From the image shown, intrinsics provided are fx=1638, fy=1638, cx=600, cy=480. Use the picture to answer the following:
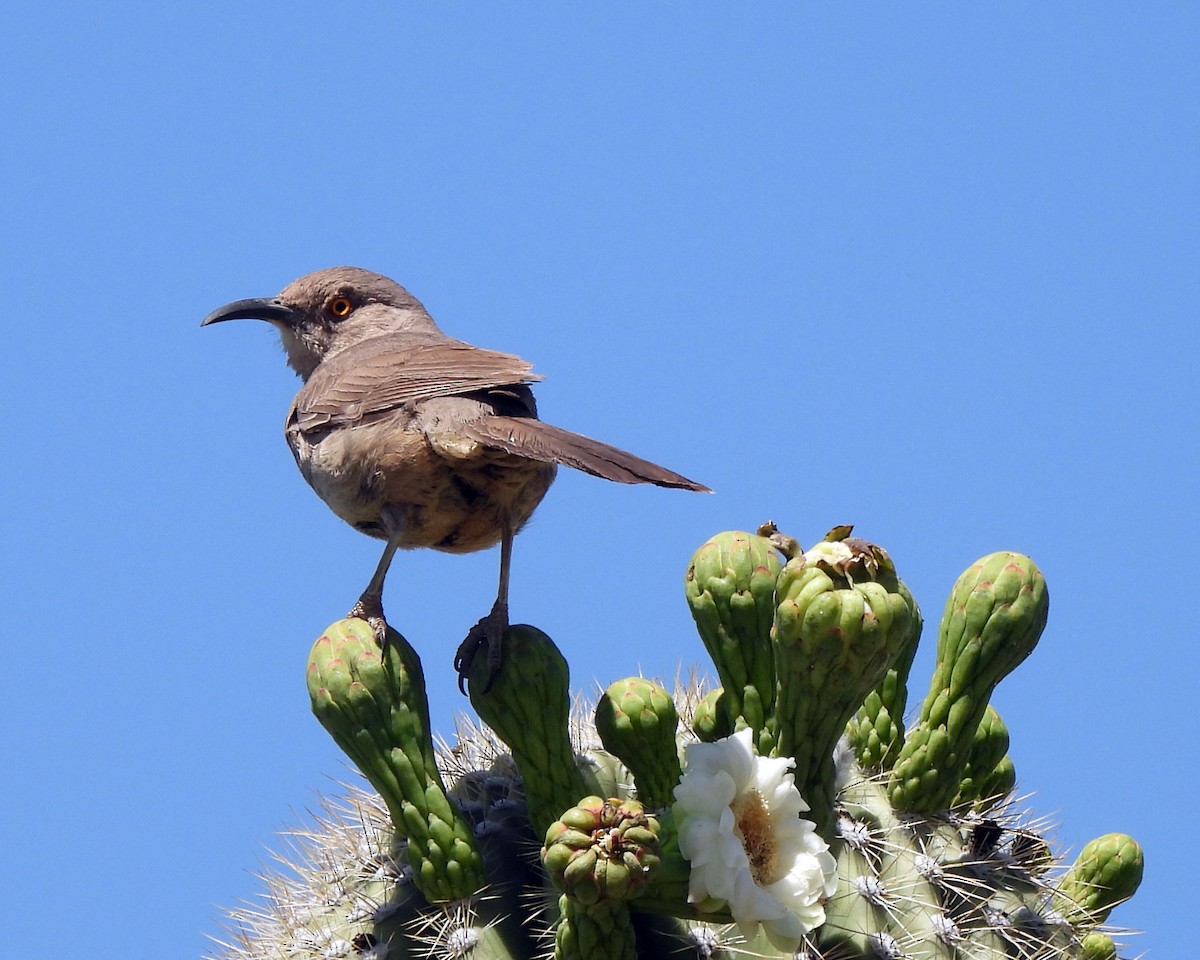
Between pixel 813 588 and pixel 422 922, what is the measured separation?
1.14 m

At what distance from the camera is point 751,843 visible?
10.6 ft

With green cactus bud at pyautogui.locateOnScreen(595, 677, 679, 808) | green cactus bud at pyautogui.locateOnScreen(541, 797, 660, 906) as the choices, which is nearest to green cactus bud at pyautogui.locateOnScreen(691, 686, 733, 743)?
green cactus bud at pyautogui.locateOnScreen(595, 677, 679, 808)

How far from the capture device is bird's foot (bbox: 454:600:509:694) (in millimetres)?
3787

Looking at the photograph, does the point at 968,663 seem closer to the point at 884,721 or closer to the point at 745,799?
the point at 884,721

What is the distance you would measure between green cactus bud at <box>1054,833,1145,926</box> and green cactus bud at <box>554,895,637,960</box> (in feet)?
→ 4.25

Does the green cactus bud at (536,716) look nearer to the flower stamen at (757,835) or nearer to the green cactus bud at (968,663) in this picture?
the flower stamen at (757,835)

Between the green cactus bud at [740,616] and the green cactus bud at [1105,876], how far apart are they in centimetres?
92

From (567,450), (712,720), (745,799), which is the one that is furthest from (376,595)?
(745,799)

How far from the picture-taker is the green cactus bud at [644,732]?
12.0 feet

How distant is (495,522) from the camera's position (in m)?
5.03

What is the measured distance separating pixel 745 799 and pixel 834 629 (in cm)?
38

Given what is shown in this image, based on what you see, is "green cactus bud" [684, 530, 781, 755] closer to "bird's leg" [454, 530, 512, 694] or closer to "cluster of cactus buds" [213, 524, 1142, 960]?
"cluster of cactus buds" [213, 524, 1142, 960]

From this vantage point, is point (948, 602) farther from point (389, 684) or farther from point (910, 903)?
point (389, 684)

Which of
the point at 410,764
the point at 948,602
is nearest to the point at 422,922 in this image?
the point at 410,764
